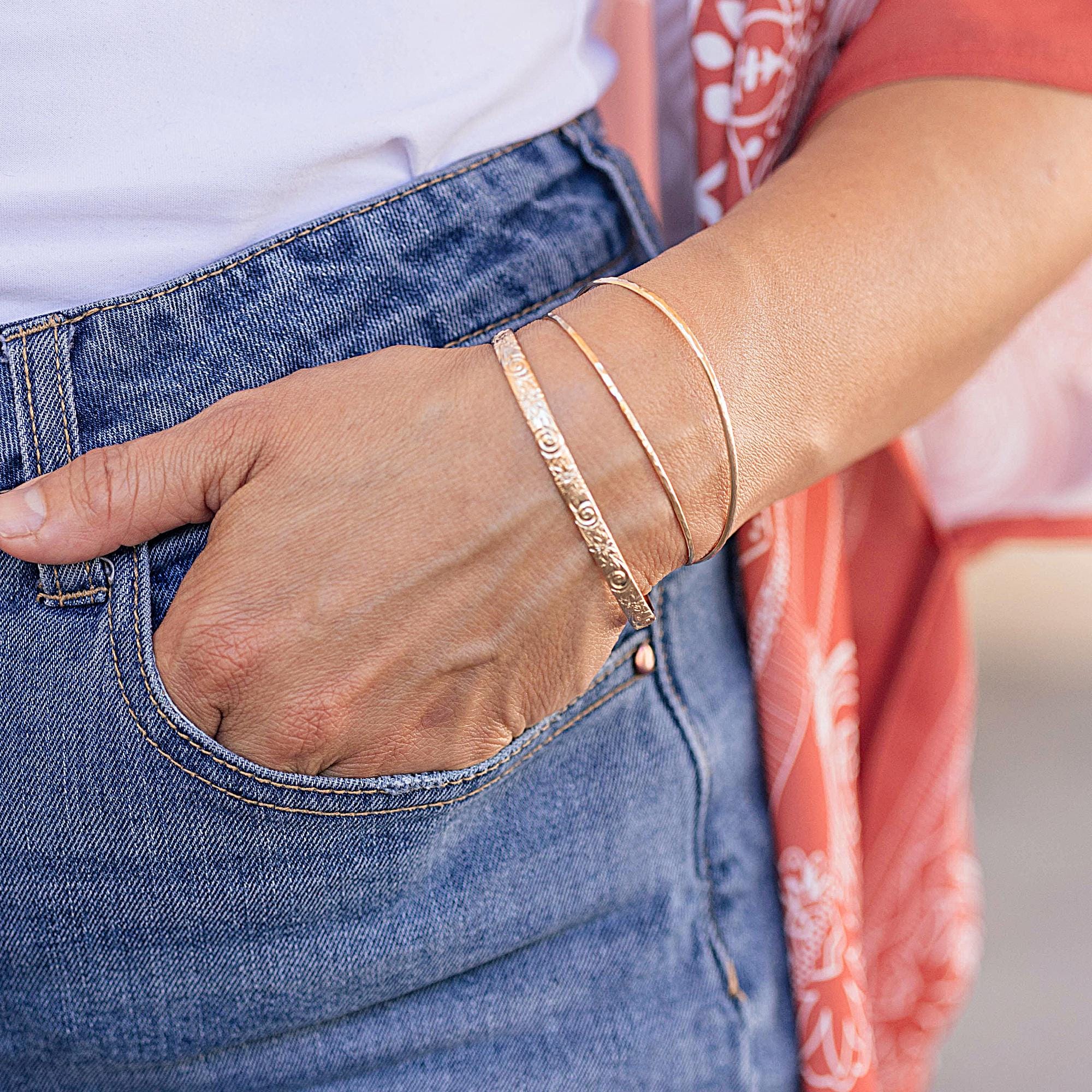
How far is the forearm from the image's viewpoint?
Result: 0.60 meters

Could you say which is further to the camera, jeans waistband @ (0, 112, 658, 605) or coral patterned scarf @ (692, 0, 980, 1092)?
coral patterned scarf @ (692, 0, 980, 1092)

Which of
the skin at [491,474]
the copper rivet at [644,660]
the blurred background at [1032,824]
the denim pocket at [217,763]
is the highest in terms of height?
the skin at [491,474]

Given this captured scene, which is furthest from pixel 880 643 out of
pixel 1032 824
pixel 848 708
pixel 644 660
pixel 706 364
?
pixel 1032 824

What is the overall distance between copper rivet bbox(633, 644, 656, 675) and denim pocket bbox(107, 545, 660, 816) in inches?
3.9

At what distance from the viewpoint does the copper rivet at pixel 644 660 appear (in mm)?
731

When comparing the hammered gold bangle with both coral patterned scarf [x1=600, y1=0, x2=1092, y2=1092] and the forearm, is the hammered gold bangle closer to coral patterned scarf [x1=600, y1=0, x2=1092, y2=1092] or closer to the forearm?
the forearm

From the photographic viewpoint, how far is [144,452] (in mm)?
594

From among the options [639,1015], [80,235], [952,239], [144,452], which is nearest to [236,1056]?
[639,1015]

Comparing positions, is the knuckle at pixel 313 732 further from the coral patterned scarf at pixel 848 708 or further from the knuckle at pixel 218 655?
the coral patterned scarf at pixel 848 708

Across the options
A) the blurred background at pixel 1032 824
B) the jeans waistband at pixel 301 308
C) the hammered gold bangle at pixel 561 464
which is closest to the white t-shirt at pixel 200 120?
the jeans waistband at pixel 301 308

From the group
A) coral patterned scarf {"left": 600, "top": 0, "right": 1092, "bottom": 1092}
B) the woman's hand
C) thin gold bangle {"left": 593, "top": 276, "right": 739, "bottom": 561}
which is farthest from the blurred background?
the woman's hand

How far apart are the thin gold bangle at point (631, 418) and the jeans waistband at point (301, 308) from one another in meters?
0.11

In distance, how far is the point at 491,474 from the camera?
1.92ft

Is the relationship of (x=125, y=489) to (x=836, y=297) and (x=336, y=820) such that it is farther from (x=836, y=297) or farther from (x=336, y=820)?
(x=836, y=297)
